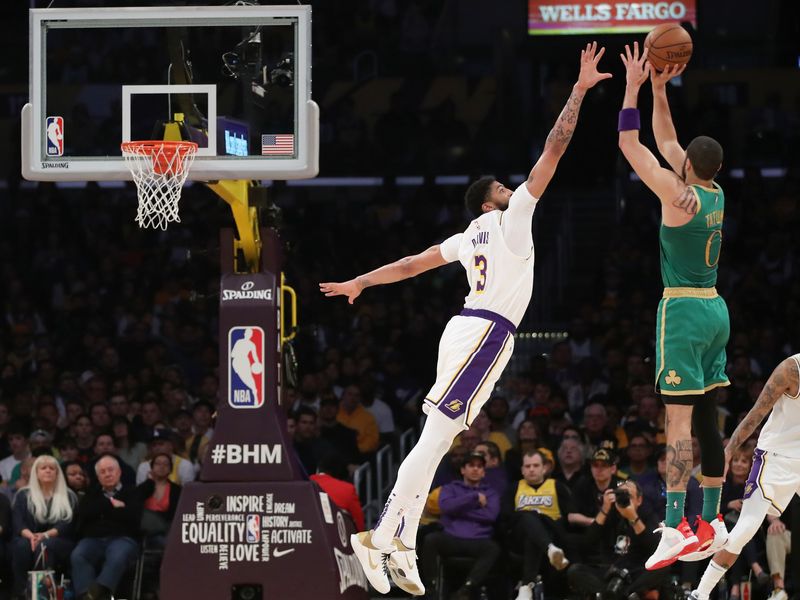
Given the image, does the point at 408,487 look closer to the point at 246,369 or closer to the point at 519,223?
the point at 519,223

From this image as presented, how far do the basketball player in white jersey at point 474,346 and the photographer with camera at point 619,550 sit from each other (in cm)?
398

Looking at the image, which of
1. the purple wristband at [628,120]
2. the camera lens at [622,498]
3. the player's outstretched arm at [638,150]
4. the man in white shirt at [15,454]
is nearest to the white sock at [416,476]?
the player's outstretched arm at [638,150]

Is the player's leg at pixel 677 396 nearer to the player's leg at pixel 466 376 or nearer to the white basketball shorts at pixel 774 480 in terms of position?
the player's leg at pixel 466 376

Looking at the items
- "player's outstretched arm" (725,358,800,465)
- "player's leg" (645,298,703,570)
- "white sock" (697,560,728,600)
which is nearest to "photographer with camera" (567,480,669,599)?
"white sock" (697,560,728,600)

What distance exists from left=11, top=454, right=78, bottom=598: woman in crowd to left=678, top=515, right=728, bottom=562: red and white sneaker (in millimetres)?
7215

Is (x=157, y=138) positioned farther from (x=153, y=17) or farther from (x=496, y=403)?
(x=496, y=403)

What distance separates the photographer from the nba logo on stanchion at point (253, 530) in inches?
511

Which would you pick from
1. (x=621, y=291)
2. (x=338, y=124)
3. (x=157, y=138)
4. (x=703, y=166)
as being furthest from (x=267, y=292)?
(x=338, y=124)

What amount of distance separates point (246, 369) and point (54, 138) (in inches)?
110

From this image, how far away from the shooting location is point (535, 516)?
1384 cm

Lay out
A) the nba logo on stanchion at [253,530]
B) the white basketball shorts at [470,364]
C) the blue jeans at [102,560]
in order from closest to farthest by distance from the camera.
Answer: the white basketball shorts at [470,364], the nba logo on stanchion at [253,530], the blue jeans at [102,560]

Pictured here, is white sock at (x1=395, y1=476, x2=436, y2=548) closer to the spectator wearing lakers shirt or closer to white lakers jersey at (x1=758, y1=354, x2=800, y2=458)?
white lakers jersey at (x1=758, y1=354, x2=800, y2=458)

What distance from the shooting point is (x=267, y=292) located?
13188 millimetres

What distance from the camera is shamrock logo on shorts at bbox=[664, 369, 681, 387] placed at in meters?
9.15
